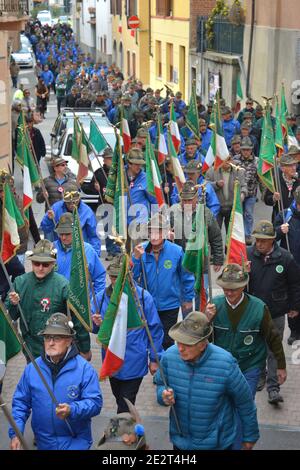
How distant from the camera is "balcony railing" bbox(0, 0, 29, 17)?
19.6 meters

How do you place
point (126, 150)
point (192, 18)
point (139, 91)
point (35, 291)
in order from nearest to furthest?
point (35, 291) → point (126, 150) → point (139, 91) → point (192, 18)

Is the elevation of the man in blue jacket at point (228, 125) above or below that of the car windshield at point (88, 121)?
above

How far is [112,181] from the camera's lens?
39.3 feet

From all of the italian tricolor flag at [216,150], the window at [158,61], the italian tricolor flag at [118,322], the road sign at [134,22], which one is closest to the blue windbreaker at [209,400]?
the italian tricolor flag at [118,322]

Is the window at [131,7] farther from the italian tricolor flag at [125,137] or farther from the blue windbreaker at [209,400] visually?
the blue windbreaker at [209,400]

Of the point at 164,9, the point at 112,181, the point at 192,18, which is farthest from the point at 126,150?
the point at 164,9

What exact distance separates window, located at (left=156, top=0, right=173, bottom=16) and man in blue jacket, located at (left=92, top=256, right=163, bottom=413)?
105 feet

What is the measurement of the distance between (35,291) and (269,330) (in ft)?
6.47

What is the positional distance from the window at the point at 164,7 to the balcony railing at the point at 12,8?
1762 cm

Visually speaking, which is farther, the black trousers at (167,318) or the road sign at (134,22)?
the road sign at (134,22)

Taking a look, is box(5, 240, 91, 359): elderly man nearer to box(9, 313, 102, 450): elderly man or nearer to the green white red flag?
the green white red flag

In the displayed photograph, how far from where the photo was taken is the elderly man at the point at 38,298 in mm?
7742
